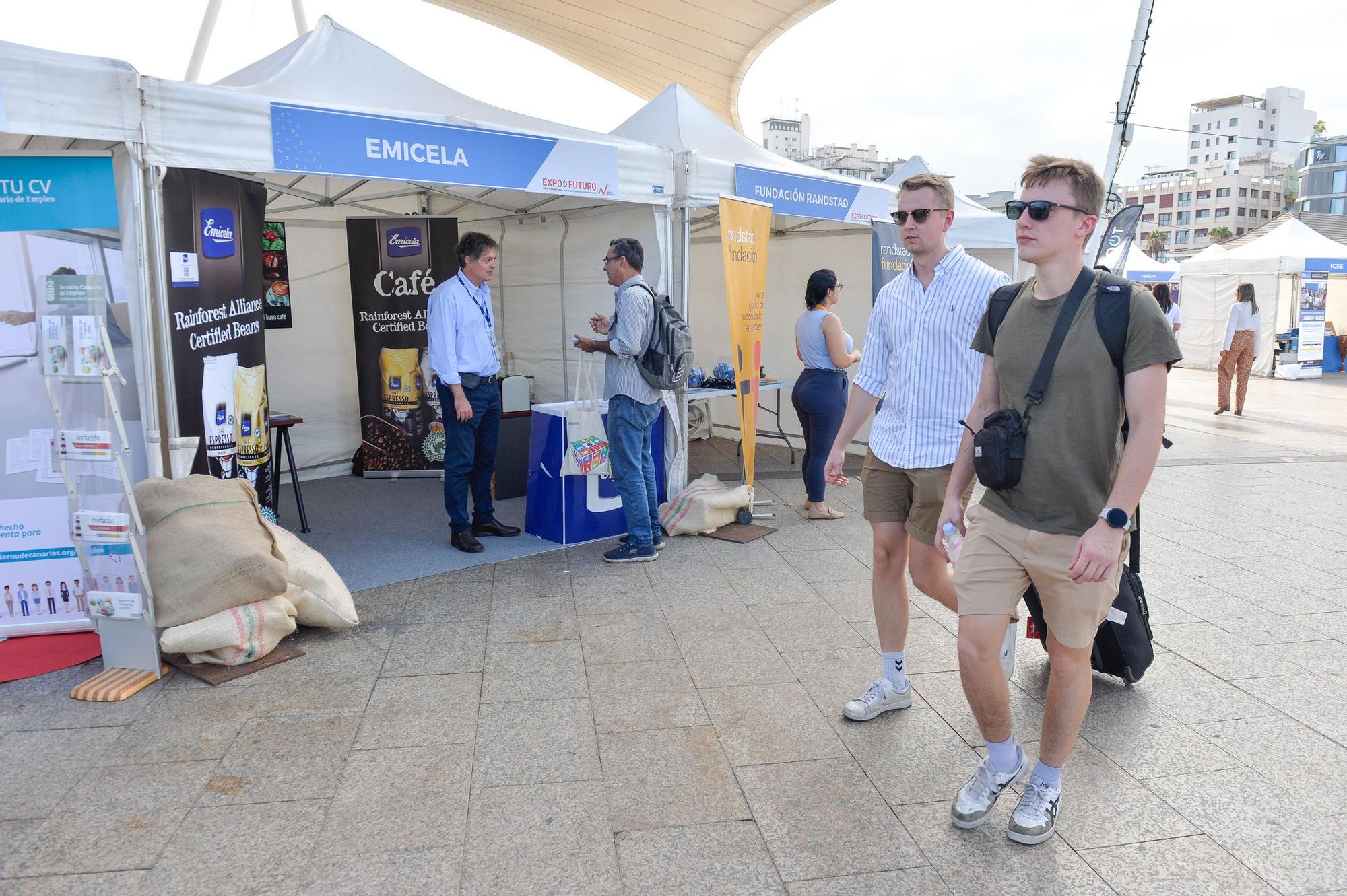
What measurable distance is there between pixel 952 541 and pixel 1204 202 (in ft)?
364

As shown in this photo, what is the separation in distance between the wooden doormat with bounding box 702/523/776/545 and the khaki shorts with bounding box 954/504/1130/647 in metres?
3.14

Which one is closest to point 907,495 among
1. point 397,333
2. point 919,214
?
point 919,214

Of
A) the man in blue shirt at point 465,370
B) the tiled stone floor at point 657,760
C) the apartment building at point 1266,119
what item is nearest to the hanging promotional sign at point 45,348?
the tiled stone floor at point 657,760

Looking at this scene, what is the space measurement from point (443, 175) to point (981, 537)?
3.28 meters

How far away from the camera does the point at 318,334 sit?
7.06 meters

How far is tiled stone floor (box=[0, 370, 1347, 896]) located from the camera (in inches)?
87.4

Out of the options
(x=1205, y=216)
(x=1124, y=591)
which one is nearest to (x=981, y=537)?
(x=1124, y=591)

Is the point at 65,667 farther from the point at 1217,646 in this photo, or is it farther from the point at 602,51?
the point at 602,51

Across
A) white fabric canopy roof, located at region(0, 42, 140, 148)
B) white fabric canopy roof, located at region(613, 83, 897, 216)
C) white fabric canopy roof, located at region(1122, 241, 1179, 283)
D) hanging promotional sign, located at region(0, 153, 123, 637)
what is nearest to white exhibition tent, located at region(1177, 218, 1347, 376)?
white fabric canopy roof, located at region(1122, 241, 1179, 283)

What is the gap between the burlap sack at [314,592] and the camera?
371 cm

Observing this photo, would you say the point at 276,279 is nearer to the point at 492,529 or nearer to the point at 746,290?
the point at 492,529

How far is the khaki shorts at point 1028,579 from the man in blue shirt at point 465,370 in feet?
10.7

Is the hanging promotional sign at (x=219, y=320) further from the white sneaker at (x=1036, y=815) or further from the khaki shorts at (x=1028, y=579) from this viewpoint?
the white sneaker at (x=1036, y=815)

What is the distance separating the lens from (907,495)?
284cm
